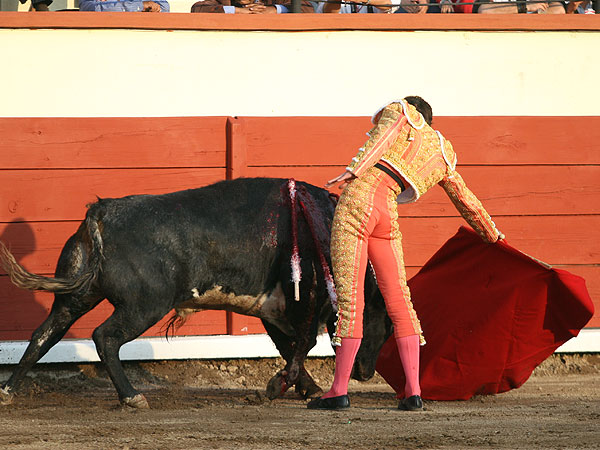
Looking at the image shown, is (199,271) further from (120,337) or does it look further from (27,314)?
(27,314)

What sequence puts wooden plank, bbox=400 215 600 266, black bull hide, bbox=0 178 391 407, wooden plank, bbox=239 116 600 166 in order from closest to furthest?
1. black bull hide, bbox=0 178 391 407
2. wooden plank, bbox=239 116 600 166
3. wooden plank, bbox=400 215 600 266

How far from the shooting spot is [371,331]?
441cm

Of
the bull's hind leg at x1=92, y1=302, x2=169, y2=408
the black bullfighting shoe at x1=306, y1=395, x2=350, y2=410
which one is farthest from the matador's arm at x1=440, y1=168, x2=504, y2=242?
the bull's hind leg at x1=92, y1=302, x2=169, y2=408

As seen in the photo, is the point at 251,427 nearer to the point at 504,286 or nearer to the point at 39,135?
the point at 504,286

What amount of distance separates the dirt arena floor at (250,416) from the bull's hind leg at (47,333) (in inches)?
4.6

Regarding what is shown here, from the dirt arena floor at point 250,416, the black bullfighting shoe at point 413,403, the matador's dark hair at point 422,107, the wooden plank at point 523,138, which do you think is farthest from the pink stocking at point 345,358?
the wooden plank at point 523,138

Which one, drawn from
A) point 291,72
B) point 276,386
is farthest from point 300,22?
point 276,386

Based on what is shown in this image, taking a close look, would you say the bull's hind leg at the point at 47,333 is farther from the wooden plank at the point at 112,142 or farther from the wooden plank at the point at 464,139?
the wooden plank at the point at 464,139

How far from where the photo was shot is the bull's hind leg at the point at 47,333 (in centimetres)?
408

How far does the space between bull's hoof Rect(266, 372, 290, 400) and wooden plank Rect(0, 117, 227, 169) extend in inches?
64.0

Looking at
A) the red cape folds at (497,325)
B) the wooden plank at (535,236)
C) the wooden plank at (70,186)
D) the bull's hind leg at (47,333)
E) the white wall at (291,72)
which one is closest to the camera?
the bull's hind leg at (47,333)

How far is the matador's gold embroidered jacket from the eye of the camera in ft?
12.5

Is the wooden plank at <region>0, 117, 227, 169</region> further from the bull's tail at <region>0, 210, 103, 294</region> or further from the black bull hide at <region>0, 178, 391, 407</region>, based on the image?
the bull's tail at <region>0, 210, 103, 294</region>

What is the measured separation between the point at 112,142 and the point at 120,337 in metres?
1.74
